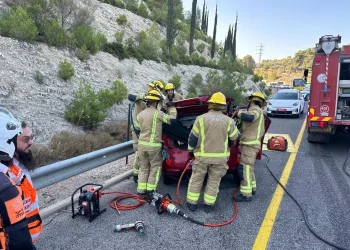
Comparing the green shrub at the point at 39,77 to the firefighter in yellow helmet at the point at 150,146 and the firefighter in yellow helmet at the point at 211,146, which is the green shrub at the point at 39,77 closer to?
the firefighter in yellow helmet at the point at 150,146

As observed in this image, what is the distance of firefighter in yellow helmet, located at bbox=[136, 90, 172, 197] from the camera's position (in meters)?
4.61

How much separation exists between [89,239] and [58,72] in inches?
380

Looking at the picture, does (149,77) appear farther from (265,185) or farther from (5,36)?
(265,185)

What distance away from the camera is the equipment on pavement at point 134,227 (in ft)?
11.4

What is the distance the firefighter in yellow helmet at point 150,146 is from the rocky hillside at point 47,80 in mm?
4233

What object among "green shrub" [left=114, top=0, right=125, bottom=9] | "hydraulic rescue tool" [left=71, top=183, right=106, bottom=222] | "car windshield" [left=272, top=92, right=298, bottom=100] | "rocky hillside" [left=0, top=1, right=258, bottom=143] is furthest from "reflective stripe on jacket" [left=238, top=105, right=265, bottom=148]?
"green shrub" [left=114, top=0, right=125, bottom=9]

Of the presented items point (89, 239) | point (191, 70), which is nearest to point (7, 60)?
point (89, 239)

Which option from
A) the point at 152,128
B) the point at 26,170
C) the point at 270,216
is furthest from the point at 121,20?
the point at 26,170

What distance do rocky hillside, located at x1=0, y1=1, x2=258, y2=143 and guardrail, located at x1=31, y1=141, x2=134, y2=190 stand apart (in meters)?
3.63

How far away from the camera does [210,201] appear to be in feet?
13.8

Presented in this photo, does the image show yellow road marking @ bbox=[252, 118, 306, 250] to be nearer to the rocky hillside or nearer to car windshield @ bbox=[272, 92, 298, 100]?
the rocky hillside

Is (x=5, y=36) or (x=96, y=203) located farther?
(x=5, y=36)

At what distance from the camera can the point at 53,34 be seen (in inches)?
521

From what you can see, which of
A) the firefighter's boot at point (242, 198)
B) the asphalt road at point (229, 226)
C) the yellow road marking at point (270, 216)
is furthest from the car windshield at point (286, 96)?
the firefighter's boot at point (242, 198)
